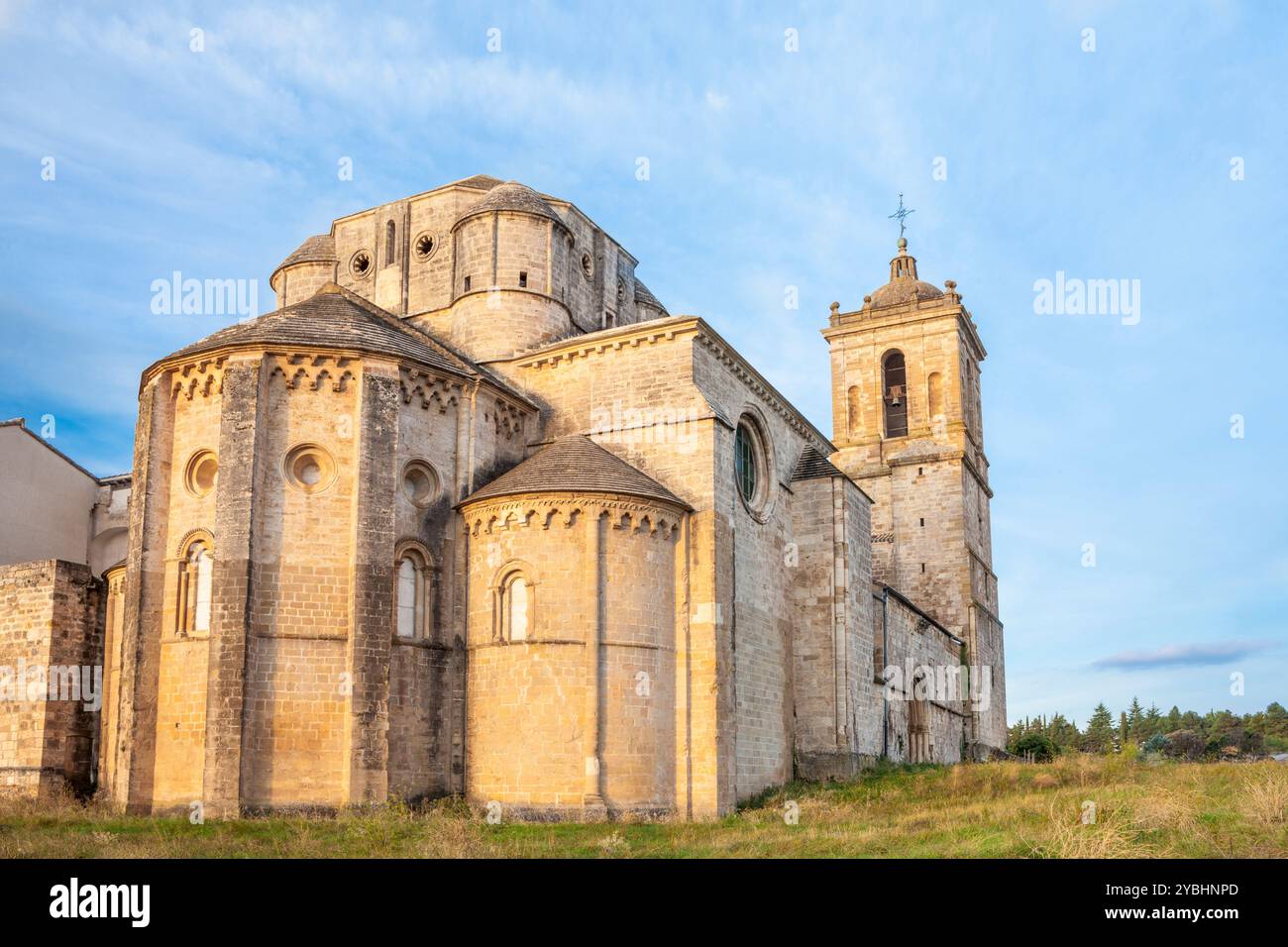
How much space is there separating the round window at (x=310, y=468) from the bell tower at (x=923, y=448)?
27.8 metres

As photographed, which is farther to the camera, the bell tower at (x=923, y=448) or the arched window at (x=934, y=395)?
the arched window at (x=934, y=395)

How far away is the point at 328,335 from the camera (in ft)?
71.2

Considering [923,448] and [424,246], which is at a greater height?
[424,246]

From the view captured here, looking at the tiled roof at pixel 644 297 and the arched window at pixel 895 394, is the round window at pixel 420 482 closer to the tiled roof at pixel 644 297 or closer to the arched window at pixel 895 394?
the tiled roof at pixel 644 297

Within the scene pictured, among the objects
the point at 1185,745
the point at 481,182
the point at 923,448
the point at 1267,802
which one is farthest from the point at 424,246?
the point at 1185,745

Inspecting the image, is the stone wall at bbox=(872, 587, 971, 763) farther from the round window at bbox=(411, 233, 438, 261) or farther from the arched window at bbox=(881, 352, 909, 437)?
the round window at bbox=(411, 233, 438, 261)

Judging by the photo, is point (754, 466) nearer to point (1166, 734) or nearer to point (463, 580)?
point (463, 580)

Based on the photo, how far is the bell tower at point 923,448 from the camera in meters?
45.4

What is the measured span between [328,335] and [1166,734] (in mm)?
76073

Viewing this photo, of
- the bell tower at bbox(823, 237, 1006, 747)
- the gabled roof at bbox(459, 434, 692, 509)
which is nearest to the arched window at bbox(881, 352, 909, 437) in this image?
the bell tower at bbox(823, 237, 1006, 747)

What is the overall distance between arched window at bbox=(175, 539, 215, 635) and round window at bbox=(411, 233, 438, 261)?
11.6m

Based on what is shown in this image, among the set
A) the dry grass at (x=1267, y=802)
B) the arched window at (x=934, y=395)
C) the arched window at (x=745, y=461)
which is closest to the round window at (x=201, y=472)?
the arched window at (x=745, y=461)

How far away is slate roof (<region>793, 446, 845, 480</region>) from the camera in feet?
95.8
